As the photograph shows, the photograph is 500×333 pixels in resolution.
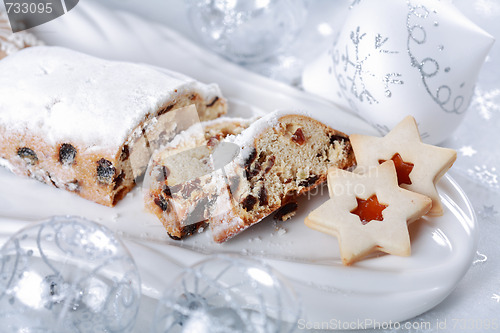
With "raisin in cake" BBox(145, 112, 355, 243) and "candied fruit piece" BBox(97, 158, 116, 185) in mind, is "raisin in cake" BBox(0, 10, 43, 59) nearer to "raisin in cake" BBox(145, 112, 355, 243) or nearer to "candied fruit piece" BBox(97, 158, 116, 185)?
"candied fruit piece" BBox(97, 158, 116, 185)

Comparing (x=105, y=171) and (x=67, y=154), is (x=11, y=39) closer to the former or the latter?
(x=67, y=154)

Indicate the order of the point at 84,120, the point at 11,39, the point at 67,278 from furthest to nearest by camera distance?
the point at 11,39
the point at 84,120
the point at 67,278

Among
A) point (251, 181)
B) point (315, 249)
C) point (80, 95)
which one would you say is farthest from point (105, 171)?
point (315, 249)

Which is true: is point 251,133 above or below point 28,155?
above

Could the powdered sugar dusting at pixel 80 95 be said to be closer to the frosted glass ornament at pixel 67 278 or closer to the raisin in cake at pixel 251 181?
the raisin in cake at pixel 251 181

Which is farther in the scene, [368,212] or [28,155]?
[28,155]

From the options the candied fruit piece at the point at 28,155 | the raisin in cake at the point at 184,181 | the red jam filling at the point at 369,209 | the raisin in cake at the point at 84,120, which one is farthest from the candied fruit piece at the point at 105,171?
the red jam filling at the point at 369,209
